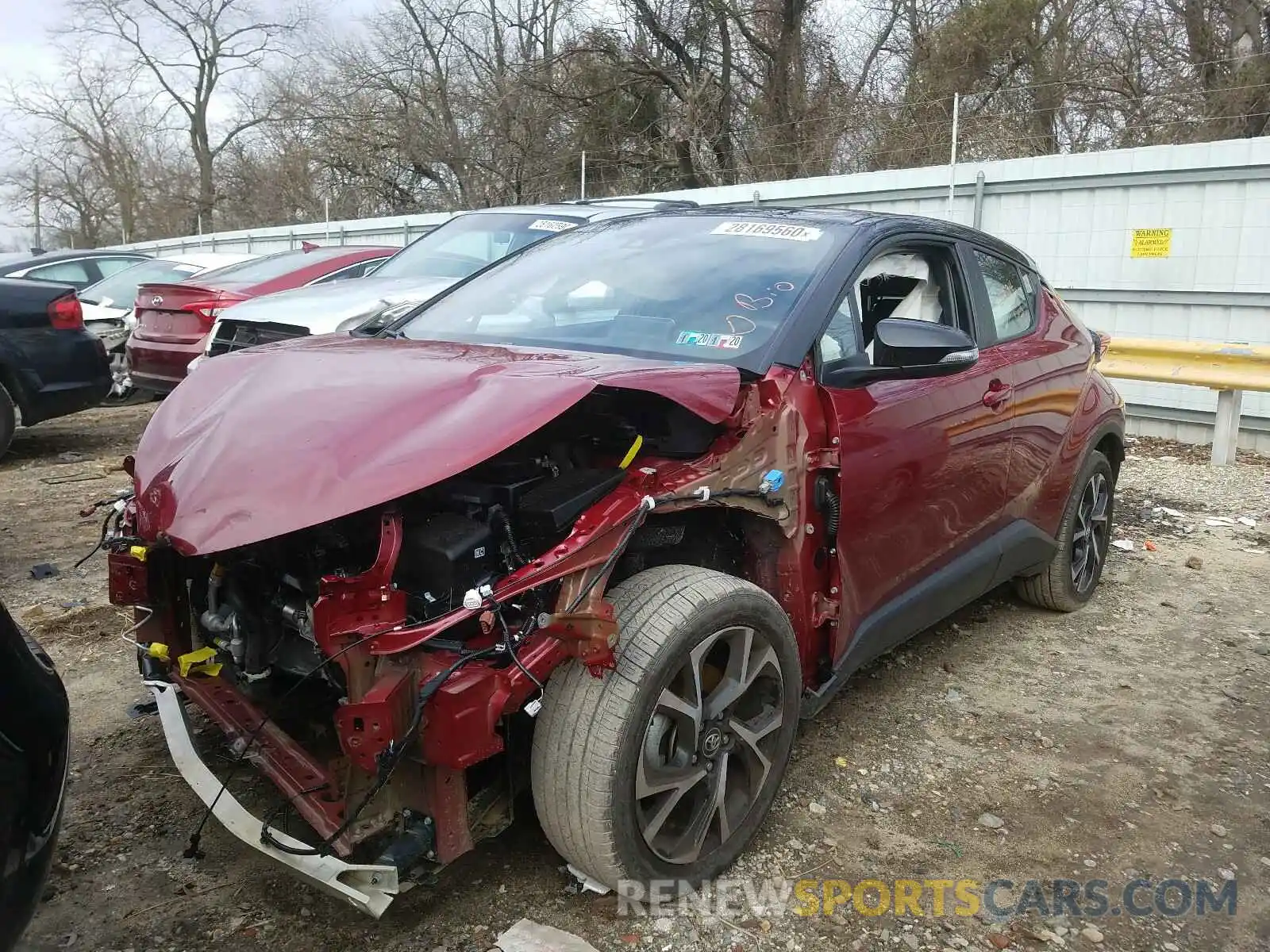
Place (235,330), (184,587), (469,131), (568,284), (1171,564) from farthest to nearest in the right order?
(469,131), (235,330), (1171,564), (568,284), (184,587)

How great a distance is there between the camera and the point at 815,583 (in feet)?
9.25

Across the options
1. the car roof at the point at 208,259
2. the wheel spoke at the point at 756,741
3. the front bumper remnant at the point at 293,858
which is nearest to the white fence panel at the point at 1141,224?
the car roof at the point at 208,259

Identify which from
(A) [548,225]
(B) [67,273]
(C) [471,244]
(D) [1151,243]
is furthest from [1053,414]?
(B) [67,273]

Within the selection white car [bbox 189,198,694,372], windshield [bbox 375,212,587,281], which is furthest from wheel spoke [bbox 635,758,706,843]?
windshield [bbox 375,212,587,281]

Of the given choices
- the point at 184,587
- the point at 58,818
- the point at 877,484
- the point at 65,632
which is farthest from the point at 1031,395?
the point at 65,632

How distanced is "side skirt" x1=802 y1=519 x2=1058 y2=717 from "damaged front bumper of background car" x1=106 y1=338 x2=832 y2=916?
0.88 ft

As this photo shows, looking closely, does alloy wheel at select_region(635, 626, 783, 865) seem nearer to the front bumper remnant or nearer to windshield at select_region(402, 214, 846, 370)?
the front bumper remnant

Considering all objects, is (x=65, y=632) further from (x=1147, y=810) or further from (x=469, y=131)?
(x=469, y=131)

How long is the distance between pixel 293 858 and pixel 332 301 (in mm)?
4736

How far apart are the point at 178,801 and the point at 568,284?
1990mm

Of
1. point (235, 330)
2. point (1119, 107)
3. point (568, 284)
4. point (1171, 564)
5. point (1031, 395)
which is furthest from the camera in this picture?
point (1119, 107)

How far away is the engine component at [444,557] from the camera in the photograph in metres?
2.14

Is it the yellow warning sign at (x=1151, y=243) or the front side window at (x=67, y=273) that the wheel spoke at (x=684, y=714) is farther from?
the front side window at (x=67, y=273)

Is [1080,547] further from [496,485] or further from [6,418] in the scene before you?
[6,418]
